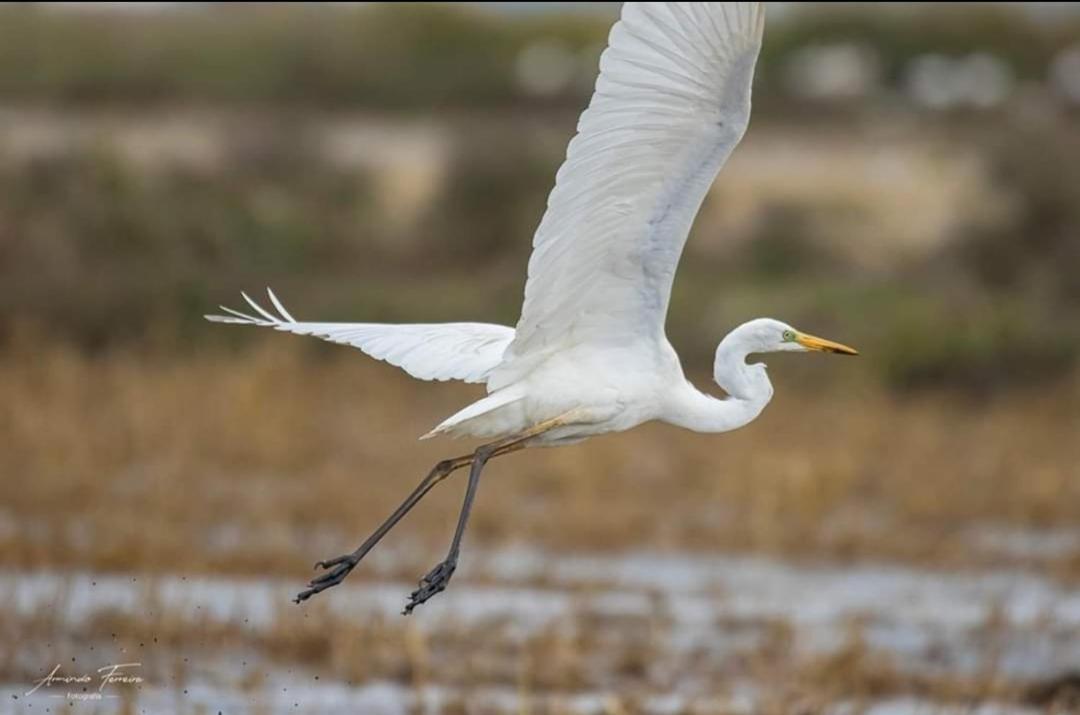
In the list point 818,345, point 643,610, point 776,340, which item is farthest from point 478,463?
point 643,610

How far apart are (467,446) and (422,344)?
790cm

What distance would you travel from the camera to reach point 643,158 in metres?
7.46

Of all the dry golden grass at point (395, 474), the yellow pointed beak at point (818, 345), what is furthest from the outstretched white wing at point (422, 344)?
the dry golden grass at point (395, 474)

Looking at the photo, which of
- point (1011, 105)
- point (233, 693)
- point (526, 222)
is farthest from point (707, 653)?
point (1011, 105)

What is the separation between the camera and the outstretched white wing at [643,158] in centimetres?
713

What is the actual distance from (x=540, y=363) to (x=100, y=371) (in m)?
9.89

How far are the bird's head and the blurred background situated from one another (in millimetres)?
1905

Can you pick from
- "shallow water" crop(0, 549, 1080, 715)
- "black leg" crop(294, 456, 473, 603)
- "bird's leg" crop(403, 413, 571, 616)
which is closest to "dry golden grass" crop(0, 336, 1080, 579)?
"shallow water" crop(0, 549, 1080, 715)

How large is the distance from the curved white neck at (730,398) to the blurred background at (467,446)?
5.08 ft

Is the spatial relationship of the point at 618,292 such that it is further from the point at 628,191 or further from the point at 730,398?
the point at 730,398

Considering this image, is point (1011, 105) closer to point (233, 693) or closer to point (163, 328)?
point (163, 328)

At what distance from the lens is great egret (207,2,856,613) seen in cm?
722

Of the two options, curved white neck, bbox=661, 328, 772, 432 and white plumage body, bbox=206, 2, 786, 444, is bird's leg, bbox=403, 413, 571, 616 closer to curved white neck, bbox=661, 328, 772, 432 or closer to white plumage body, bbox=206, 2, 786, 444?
white plumage body, bbox=206, 2, 786, 444

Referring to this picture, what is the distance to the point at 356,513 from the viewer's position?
14.2m
